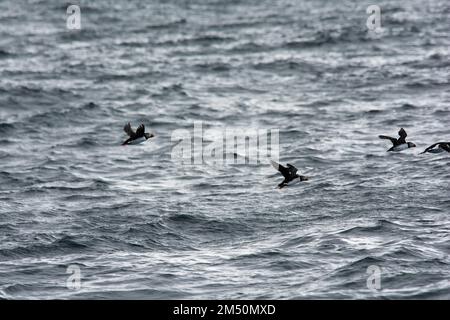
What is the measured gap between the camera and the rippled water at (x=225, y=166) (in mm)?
20625

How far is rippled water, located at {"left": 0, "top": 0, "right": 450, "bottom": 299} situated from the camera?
20.6 meters

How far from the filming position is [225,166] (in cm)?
2922

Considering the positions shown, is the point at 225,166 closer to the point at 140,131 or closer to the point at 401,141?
the point at 140,131

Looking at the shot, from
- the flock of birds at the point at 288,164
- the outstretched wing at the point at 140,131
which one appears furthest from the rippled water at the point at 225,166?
the outstretched wing at the point at 140,131

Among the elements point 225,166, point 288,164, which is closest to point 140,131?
point 288,164

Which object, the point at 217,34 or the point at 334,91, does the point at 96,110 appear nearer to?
the point at 334,91

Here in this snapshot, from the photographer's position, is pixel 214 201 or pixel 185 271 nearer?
pixel 185 271

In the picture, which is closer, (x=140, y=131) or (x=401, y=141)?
(x=140, y=131)

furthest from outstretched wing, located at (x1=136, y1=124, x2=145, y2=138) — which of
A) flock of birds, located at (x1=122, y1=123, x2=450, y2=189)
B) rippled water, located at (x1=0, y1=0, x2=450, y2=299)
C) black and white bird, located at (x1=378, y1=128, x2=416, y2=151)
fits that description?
black and white bird, located at (x1=378, y1=128, x2=416, y2=151)

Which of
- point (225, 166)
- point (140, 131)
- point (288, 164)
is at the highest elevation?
point (140, 131)

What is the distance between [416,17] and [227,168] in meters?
29.5
